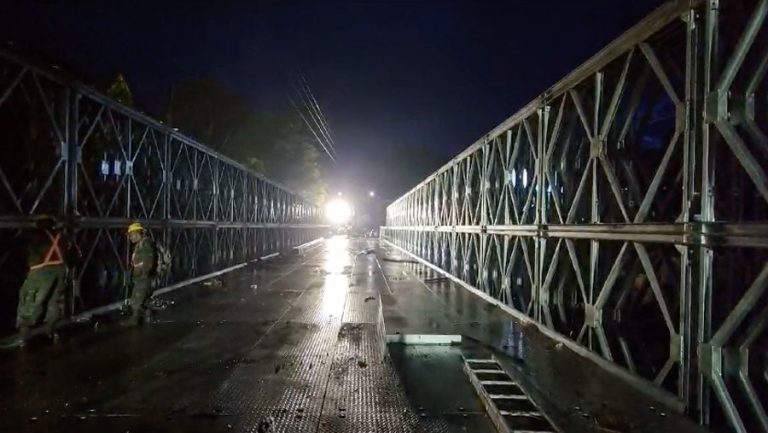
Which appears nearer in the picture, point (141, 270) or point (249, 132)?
point (141, 270)

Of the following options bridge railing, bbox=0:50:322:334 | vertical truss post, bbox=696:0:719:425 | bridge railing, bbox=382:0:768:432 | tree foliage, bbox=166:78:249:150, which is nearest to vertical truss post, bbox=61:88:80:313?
bridge railing, bbox=0:50:322:334

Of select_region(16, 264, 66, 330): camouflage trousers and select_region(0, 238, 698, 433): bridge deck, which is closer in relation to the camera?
select_region(0, 238, 698, 433): bridge deck

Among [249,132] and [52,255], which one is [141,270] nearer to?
[52,255]

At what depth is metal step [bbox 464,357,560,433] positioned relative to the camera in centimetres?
410

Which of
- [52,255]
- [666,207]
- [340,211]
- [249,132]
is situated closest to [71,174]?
[52,255]

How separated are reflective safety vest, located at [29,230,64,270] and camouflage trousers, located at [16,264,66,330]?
39 millimetres

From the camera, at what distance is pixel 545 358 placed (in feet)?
20.4

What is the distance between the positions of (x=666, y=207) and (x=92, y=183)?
31.0ft

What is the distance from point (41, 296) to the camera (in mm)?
6797

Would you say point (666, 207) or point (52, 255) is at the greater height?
point (666, 207)

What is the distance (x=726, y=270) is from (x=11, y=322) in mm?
9284

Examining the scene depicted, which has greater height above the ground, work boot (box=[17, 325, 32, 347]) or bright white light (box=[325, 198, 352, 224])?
bright white light (box=[325, 198, 352, 224])

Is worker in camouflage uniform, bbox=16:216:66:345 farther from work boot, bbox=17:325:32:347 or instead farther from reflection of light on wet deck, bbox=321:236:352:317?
reflection of light on wet deck, bbox=321:236:352:317

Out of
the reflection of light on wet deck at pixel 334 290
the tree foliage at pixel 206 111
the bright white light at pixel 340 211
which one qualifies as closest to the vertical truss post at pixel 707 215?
the reflection of light on wet deck at pixel 334 290
